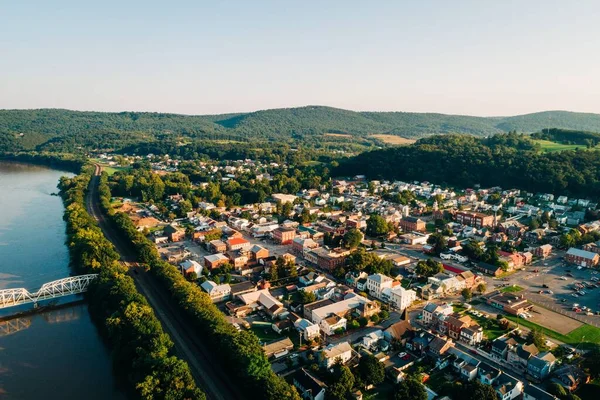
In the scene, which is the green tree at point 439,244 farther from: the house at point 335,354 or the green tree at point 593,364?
the house at point 335,354

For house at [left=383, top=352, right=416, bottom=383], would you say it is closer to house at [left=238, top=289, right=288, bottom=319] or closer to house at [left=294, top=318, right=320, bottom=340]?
house at [left=294, top=318, right=320, bottom=340]

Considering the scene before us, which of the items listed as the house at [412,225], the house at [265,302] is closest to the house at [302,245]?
the house at [265,302]

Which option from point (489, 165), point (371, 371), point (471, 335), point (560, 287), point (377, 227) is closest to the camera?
point (371, 371)

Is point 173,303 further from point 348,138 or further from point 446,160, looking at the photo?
point 348,138

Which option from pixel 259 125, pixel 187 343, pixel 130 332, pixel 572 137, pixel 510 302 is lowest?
pixel 187 343

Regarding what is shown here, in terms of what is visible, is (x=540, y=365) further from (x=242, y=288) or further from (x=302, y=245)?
(x=302, y=245)

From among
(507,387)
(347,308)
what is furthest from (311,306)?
(507,387)
